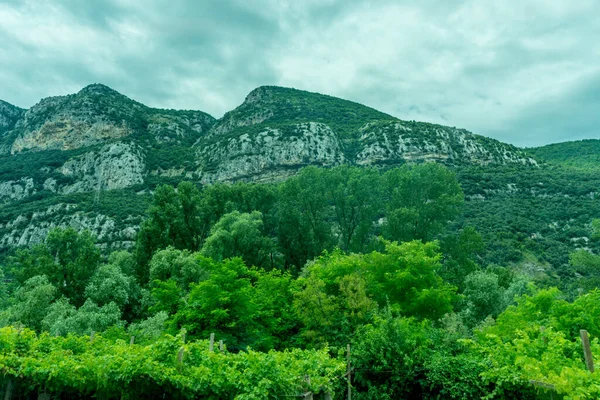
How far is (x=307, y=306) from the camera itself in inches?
707

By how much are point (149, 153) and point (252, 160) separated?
3301 centimetres

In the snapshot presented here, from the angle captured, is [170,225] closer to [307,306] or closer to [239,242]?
[239,242]

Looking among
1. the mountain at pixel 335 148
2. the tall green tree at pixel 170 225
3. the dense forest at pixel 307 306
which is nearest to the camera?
the dense forest at pixel 307 306

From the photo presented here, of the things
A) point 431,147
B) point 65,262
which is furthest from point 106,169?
point 431,147

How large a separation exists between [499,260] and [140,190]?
7811cm

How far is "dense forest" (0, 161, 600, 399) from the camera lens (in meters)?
8.26

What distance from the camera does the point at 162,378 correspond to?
7.83m

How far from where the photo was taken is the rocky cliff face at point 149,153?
74875 millimetres

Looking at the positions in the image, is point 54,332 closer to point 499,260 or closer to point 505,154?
point 499,260

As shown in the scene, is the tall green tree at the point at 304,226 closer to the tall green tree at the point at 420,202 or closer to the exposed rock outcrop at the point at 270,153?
the tall green tree at the point at 420,202

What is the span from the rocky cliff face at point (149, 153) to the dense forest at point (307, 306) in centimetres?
3606

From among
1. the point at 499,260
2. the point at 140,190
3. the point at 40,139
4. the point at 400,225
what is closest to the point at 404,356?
the point at 400,225

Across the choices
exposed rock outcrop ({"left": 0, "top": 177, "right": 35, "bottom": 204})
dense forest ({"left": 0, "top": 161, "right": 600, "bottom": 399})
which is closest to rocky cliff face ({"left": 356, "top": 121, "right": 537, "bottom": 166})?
dense forest ({"left": 0, "top": 161, "right": 600, "bottom": 399})

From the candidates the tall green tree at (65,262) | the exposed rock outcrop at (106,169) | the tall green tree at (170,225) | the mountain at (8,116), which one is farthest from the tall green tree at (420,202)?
the mountain at (8,116)
